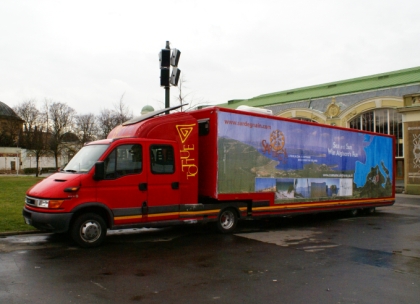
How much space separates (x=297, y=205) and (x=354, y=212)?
457cm

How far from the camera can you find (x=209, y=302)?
5.45m

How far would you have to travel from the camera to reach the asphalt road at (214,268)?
5746 millimetres

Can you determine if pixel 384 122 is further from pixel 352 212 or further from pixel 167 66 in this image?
pixel 167 66

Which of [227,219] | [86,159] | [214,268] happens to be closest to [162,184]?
[86,159]

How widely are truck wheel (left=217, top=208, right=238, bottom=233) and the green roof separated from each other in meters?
30.1

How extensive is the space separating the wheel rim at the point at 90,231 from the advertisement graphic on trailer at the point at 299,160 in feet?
11.3

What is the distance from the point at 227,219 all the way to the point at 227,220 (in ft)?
0.09

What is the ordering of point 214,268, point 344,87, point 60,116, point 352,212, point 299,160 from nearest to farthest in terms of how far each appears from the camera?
point 214,268, point 299,160, point 352,212, point 344,87, point 60,116

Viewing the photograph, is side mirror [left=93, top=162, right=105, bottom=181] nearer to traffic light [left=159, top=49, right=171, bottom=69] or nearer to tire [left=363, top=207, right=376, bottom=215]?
traffic light [left=159, top=49, right=171, bottom=69]

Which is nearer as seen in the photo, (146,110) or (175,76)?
(175,76)

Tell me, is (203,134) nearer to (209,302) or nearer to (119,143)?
(119,143)

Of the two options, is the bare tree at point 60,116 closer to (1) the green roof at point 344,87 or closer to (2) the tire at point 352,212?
(1) the green roof at point 344,87

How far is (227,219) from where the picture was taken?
11391 mm

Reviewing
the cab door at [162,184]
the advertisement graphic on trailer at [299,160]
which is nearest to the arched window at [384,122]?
the advertisement graphic on trailer at [299,160]
